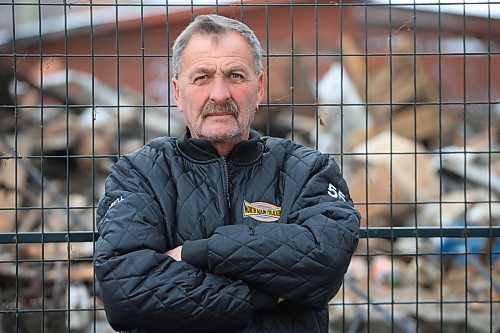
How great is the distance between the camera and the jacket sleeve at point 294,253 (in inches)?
105

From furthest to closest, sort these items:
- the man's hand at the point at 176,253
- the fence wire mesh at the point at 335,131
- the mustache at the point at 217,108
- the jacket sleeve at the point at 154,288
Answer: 1. the fence wire mesh at the point at 335,131
2. the mustache at the point at 217,108
3. the man's hand at the point at 176,253
4. the jacket sleeve at the point at 154,288

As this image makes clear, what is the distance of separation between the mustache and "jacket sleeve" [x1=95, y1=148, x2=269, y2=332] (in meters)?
0.40

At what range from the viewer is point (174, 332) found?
2678 millimetres

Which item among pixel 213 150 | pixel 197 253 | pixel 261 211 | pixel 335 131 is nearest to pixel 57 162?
pixel 335 131

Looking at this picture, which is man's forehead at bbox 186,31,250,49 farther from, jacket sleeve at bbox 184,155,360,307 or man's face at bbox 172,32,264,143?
jacket sleeve at bbox 184,155,360,307

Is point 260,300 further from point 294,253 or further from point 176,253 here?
point 176,253

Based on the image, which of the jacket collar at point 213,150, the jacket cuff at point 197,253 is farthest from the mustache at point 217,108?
the jacket cuff at point 197,253

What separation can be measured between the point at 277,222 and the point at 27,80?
6.98 metres

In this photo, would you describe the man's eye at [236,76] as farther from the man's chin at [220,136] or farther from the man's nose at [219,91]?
the man's chin at [220,136]

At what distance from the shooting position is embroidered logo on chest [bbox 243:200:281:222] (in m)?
2.87

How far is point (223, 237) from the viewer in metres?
2.69

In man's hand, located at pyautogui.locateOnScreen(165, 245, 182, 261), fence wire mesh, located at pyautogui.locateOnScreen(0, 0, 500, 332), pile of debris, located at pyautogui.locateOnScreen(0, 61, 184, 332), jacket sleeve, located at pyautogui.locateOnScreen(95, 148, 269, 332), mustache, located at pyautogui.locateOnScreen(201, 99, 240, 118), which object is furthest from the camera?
pile of debris, located at pyautogui.locateOnScreen(0, 61, 184, 332)

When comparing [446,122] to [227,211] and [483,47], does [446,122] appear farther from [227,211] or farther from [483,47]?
[227,211]

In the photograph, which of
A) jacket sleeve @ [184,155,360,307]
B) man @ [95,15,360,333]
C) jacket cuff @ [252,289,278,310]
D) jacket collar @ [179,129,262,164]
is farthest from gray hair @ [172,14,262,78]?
jacket cuff @ [252,289,278,310]
